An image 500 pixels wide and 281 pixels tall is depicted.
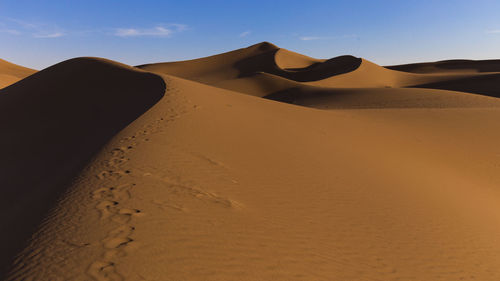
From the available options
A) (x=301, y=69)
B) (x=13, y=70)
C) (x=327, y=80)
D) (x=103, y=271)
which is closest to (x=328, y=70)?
(x=301, y=69)

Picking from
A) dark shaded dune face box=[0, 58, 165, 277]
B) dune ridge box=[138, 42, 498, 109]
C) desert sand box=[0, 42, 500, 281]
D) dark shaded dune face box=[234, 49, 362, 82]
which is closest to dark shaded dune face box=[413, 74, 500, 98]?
dune ridge box=[138, 42, 498, 109]

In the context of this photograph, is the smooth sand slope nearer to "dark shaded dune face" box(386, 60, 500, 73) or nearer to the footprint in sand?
the footprint in sand

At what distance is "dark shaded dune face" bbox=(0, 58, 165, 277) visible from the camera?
4512 mm

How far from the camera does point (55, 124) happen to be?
32.3 feet

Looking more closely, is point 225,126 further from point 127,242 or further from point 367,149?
point 127,242

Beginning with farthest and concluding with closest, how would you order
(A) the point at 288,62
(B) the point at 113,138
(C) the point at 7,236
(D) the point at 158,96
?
1. (A) the point at 288,62
2. (D) the point at 158,96
3. (B) the point at 113,138
4. (C) the point at 7,236

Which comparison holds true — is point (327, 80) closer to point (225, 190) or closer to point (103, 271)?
point (225, 190)

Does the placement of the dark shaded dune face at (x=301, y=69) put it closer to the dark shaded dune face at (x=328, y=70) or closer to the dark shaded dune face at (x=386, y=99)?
the dark shaded dune face at (x=328, y=70)

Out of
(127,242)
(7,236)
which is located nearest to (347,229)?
(127,242)

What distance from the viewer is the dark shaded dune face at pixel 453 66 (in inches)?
2397

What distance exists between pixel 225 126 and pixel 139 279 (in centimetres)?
561

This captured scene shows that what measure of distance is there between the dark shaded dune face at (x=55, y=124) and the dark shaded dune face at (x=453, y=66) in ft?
211

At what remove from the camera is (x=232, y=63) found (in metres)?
60.2

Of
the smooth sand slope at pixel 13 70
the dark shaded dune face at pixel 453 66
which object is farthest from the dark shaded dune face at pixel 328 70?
the smooth sand slope at pixel 13 70
